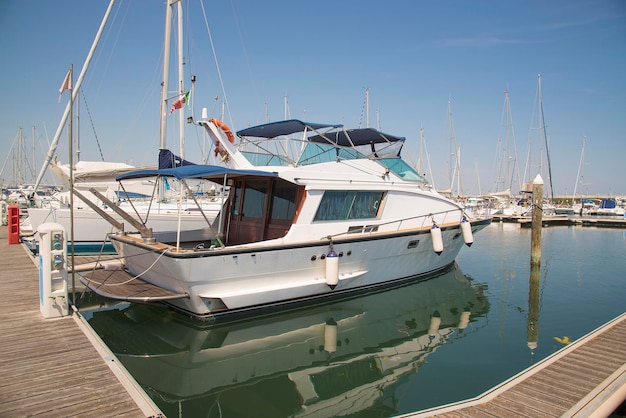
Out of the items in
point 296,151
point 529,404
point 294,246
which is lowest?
point 529,404

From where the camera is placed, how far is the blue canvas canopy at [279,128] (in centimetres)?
946

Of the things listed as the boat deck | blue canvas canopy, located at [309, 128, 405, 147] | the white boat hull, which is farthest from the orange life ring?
the boat deck

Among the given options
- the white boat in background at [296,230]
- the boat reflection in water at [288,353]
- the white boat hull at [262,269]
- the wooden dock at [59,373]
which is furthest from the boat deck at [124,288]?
the wooden dock at [59,373]

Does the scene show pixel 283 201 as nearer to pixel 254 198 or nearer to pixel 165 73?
pixel 254 198

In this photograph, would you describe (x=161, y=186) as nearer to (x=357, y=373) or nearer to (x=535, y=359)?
(x=357, y=373)

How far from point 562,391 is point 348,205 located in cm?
559

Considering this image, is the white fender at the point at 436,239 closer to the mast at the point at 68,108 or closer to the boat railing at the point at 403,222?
the boat railing at the point at 403,222

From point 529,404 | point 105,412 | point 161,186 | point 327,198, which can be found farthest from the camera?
point 161,186

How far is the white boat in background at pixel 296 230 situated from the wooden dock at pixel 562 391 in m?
4.11

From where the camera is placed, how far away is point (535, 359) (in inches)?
256

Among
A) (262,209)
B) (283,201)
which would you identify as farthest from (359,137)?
(262,209)

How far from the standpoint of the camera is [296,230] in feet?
27.3

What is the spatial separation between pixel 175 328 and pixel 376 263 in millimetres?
4633

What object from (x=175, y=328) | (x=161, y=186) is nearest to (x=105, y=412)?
(x=175, y=328)
